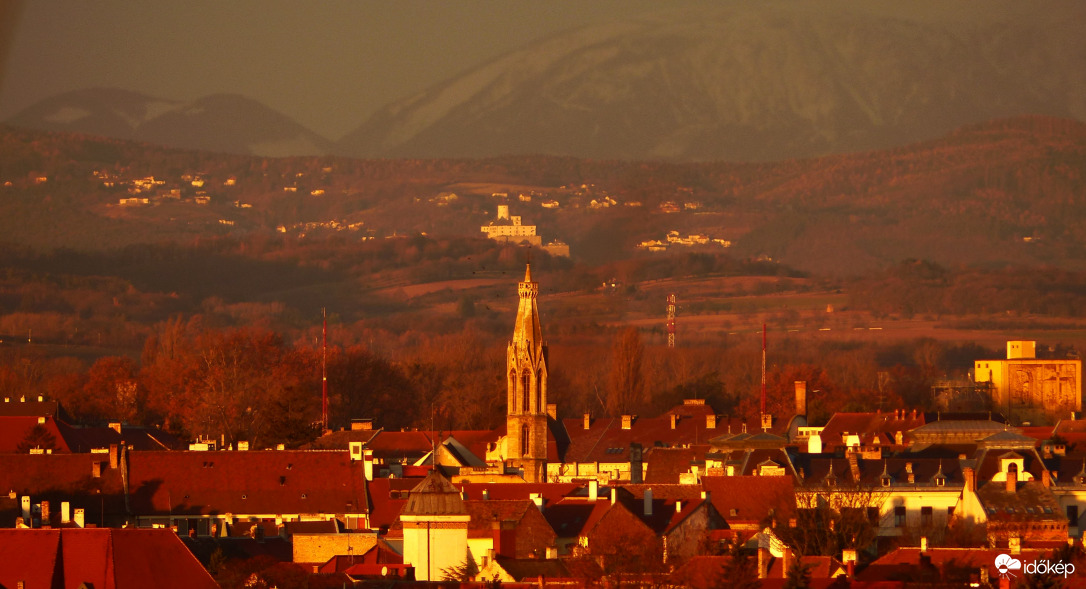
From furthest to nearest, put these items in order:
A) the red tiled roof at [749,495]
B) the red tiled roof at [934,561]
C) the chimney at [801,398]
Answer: the chimney at [801,398]
the red tiled roof at [749,495]
the red tiled roof at [934,561]

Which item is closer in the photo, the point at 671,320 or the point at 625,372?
the point at 625,372

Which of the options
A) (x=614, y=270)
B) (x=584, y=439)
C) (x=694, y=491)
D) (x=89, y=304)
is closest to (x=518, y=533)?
(x=694, y=491)

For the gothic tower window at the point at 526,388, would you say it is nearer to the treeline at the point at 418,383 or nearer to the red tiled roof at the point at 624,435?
the red tiled roof at the point at 624,435

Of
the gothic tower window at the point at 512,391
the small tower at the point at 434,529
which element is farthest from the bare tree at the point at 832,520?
the gothic tower window at the point at 512,391

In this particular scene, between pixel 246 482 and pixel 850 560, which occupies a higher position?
pixel 246 482

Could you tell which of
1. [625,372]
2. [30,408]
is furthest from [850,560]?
[625,372]

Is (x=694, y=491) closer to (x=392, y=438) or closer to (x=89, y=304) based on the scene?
(x=392, y=438)

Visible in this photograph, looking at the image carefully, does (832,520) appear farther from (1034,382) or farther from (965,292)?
(965,292)

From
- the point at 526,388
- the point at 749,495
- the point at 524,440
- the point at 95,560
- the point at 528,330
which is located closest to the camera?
the point at 95,560
